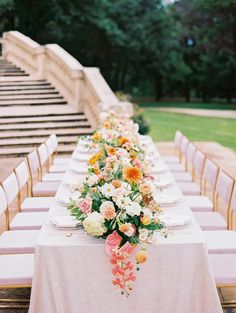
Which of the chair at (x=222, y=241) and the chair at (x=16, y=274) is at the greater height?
the chair at (x=222, y=241)

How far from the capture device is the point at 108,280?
3760 mm

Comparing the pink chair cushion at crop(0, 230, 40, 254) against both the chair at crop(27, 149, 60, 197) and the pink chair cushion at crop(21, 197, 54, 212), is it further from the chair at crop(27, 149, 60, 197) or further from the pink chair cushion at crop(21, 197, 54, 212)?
the chair at crop(27, 149, 60, 197)

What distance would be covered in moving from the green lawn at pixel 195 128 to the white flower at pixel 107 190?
34.2ft

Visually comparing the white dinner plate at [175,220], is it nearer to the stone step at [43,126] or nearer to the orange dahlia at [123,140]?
the orange dahlia at [123,140]

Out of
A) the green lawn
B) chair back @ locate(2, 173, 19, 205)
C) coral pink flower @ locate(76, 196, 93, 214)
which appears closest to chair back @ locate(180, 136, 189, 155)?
chair back @ locate(2, 173, 19, 205)

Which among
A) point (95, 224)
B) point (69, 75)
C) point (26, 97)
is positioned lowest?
point (95, 224)

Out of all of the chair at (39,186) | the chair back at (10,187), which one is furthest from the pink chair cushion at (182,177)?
the chair back at (10,187)

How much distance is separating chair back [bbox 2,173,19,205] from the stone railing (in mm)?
3577

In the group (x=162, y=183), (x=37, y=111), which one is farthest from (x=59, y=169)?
(x=37, y=111)

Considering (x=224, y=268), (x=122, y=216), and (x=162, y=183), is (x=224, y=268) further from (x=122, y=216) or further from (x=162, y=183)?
→ (x=162, y=183)

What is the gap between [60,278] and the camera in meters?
3.78

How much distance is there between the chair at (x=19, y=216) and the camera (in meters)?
5.26

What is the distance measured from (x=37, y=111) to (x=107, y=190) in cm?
938

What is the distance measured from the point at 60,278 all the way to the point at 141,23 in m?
30.1
